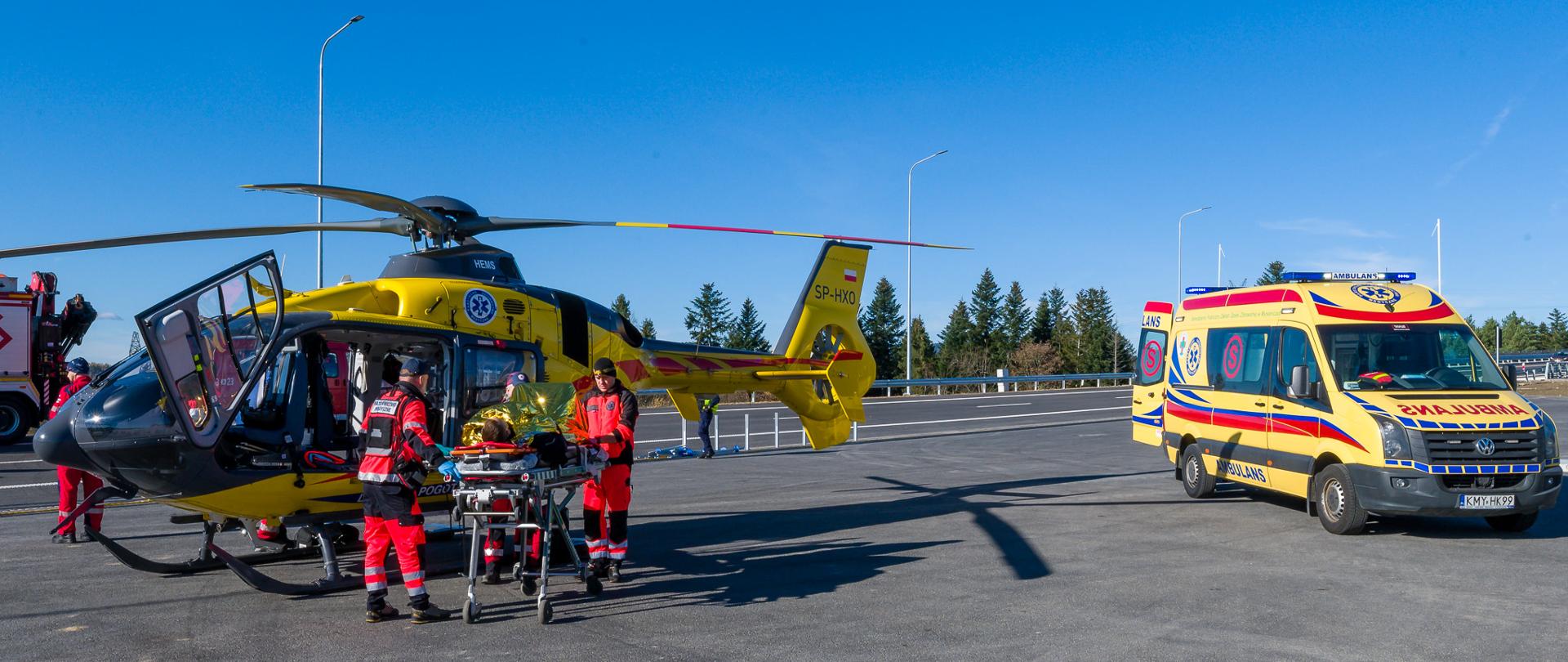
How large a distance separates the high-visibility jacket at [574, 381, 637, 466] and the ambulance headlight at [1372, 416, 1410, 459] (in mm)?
6728

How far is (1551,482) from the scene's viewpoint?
952 centimetres

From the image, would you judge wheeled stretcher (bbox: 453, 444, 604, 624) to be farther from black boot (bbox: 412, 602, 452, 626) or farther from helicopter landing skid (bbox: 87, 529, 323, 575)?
helicopter landing skid (bbox: 87, 529, 323, 575)

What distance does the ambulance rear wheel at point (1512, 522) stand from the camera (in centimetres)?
991

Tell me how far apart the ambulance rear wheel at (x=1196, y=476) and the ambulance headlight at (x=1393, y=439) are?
3055 mm

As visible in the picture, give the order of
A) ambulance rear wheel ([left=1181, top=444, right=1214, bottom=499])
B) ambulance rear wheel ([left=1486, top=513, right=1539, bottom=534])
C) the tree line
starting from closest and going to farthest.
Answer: ambulance rear wheel ([left=1486, top=513, right=1539, bottom=534]) → ambulance rear wheel ([left=1181, top=444, right=1214, bottom=499]) → the tree line

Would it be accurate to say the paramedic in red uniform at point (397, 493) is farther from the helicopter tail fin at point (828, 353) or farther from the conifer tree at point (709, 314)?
the conifer tree at point (709, 314)

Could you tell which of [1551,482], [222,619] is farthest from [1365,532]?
[222,619]

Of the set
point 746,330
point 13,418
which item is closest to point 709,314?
point 746,330

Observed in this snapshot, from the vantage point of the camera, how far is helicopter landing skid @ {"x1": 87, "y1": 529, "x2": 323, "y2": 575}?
7.43m

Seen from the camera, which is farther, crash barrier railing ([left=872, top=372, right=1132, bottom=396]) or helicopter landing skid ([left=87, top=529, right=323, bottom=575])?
crash barrier railing ([left=872, top=372, right=1132, bottom=396])

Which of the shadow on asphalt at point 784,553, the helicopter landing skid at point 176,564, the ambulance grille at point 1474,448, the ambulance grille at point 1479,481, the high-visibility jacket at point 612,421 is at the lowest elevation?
the shadow on asphalt at point 784,553

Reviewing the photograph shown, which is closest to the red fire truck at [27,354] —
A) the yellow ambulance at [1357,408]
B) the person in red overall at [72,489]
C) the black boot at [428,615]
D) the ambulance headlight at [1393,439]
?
the person in red overall at [72,489]

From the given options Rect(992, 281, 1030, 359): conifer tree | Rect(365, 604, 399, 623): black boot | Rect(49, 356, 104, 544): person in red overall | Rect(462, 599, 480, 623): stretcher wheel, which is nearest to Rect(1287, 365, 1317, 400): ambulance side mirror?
Rect(462, 599, 480, 623): stretcher wheel

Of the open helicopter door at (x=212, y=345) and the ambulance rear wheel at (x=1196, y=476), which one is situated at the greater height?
the open helicopter door at (x=212, y=345)
